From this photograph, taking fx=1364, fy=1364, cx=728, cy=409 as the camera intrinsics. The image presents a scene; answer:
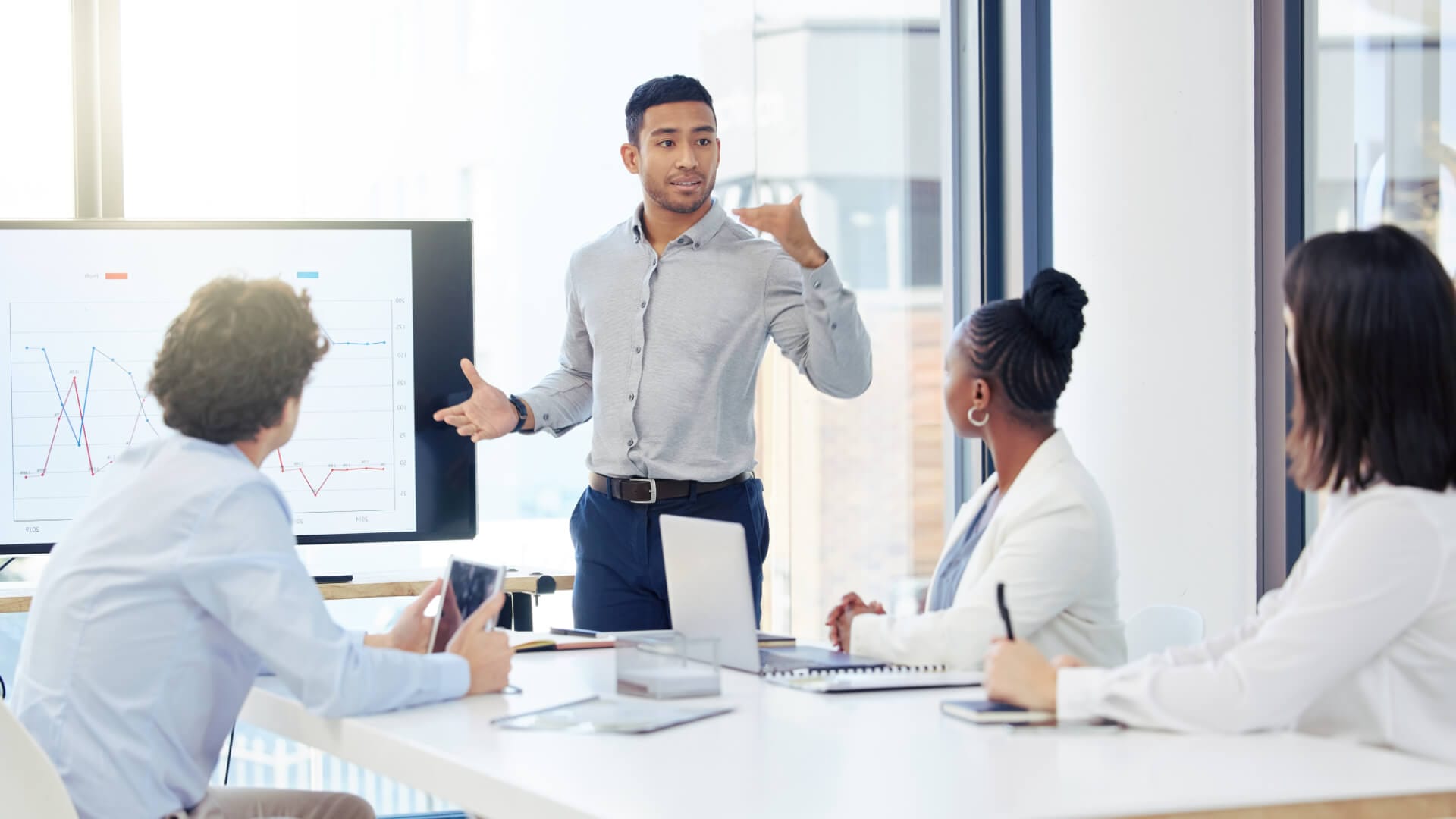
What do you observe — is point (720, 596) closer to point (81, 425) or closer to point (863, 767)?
point (863, 767)

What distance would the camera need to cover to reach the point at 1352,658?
1523 mm

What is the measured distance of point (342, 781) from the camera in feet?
12.5

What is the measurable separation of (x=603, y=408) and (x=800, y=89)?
4.99ft

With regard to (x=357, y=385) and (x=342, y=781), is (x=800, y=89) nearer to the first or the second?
(x=357, y=385)

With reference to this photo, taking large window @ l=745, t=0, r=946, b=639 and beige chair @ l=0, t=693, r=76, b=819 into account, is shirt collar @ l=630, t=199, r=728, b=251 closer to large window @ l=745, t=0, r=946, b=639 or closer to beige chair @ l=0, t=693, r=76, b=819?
large window @ l=745, t=0, r=946, b=639

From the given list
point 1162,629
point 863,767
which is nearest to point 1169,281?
point 1162,629

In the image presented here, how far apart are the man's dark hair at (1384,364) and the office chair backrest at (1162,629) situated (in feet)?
3.08

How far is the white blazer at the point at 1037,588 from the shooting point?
1988mm

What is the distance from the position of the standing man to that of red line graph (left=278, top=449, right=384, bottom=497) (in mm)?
268

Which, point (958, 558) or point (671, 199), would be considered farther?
point (671, 199)

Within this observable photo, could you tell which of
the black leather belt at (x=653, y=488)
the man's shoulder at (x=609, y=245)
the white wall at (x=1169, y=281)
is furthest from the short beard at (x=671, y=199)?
the white wall at (x=1169, y=281)

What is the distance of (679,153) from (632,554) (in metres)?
0.89

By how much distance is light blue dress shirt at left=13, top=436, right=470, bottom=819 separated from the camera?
1.69m

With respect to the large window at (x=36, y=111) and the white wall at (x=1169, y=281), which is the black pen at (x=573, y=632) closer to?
the white wall at (x=1169, y=281)
